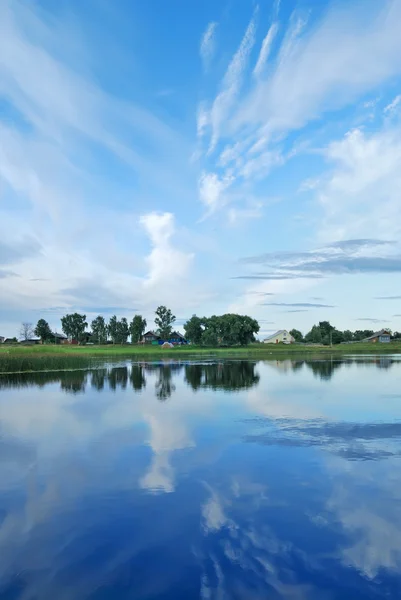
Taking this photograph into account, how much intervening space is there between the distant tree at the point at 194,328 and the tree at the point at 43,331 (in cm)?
6155

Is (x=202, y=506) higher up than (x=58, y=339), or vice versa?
(x=58, y=339)

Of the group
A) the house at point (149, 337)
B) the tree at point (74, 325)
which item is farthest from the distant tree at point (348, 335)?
the tree at point (74, 325)

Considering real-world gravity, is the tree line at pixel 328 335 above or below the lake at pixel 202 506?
above

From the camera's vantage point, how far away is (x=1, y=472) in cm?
1436

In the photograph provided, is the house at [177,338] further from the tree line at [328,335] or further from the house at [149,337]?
the tree line at [328,335]

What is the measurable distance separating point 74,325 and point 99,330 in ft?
33.9

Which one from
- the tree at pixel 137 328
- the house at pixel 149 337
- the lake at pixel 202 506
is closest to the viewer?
the lake at pixel 202 506

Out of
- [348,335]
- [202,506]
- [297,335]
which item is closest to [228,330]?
[297,335]

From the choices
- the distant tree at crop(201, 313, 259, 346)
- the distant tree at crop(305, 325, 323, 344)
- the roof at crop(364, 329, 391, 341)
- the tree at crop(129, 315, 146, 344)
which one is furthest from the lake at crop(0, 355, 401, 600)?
the roof at crop(364, 329, 391, 341)

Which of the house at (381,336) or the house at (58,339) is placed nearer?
the house at (381,336)

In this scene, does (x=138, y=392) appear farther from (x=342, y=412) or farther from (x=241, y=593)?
(x=241, y=593)

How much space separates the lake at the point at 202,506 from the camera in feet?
26.0

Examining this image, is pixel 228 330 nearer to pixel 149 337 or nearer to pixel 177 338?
pixel 177 338

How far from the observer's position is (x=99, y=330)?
549 feet
